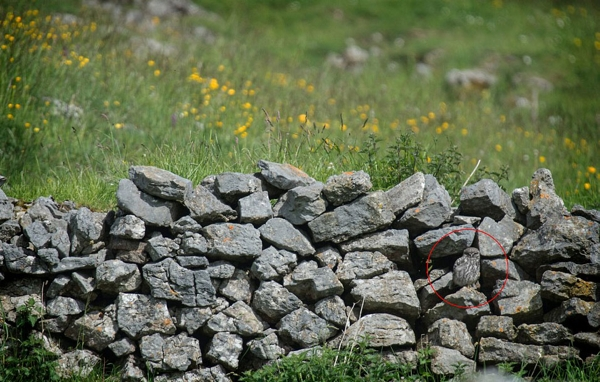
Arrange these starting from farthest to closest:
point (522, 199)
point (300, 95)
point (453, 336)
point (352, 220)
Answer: point (300, 95)
point (522, 199)
point (352, 220)
point (453, 336)

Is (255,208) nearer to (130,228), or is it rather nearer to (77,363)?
(130,228)

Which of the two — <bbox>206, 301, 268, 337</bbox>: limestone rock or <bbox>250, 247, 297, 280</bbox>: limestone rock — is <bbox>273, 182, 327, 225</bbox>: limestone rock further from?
<bbox>206, 301, 268, 337</bbox>: limestone rock

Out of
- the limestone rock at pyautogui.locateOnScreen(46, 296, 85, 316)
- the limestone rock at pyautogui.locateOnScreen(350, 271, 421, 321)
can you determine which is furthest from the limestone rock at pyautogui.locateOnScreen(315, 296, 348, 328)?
the limestone rock at pyautogui.locateOnScreen(46, 296, 85, 316)

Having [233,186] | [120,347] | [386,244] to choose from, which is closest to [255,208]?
Result: [233,186]

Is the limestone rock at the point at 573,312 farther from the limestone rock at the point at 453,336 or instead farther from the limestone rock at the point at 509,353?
the limestone rock at the point at 453,336

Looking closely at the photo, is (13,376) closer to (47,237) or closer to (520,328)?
(47,237)

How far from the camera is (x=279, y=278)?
4.48 m

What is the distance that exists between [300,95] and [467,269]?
5148 mm

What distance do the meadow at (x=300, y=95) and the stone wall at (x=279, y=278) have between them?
757 mm

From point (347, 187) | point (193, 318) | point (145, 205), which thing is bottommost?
point (193, 318)

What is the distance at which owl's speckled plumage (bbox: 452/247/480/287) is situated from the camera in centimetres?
442

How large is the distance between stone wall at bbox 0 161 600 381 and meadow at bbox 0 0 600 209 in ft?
2.48

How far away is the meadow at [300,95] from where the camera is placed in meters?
5.75

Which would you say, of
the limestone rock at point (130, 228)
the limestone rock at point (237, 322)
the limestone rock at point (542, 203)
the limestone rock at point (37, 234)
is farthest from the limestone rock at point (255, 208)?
the limestone rock at point (542, 203)
